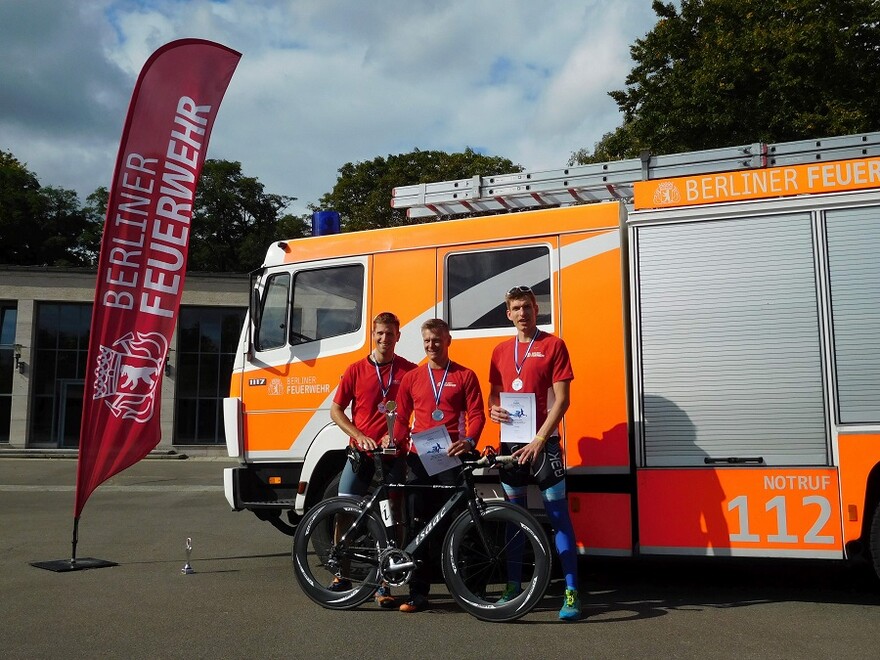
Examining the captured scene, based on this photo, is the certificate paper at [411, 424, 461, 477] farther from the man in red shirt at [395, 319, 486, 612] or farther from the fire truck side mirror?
the fire truck side mirror

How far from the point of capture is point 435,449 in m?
5.20

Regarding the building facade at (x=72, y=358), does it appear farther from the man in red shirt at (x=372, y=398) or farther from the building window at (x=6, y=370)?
the man in red shirt at (x=372, y=398)

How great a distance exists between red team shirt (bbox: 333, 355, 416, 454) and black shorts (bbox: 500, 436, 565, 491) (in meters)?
0.93

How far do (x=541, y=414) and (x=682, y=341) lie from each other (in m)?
1.26

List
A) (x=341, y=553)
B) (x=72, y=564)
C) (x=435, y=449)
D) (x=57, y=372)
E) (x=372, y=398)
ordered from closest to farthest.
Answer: (x=435, y=449) → (x=341, y=553) → (x=372, y=398) → (x=72, y=564) → (x=57, y=372)

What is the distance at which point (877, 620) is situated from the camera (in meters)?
4.98

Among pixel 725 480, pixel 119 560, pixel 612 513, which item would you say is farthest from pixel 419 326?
pixel 119 560

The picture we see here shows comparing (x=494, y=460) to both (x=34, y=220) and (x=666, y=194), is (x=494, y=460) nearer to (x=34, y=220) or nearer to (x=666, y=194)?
(x=666, y=194)

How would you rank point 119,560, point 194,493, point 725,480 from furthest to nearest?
point 194,493, point 119,560, point 725,480

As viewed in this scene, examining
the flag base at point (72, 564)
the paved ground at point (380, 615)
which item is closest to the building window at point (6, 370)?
the paved ground at point (380, 615)

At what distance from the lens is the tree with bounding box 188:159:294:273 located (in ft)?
181

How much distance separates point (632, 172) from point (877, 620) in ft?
12.0

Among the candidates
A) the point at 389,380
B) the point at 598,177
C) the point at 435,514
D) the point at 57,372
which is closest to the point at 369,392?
the point at 389,380

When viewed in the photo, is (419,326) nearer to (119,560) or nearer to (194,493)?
(119,560)
